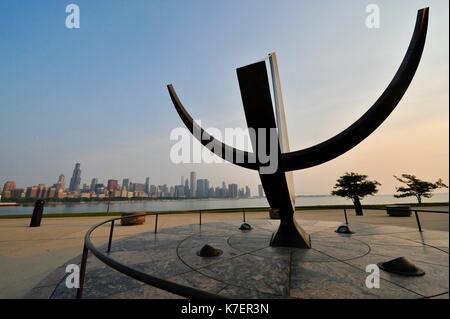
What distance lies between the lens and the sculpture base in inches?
188

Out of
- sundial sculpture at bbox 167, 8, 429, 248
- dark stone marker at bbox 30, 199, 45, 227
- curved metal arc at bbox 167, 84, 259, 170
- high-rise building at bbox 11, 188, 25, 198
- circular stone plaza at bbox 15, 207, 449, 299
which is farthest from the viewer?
high-rise building at bbox 11, 188, 25, 198

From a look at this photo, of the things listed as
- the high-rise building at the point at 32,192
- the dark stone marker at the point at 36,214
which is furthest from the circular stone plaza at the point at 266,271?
the high-rise building at the point at 32,192

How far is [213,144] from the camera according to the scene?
4992 millimetres

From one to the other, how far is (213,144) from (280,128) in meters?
2.06

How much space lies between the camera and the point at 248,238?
223 inches

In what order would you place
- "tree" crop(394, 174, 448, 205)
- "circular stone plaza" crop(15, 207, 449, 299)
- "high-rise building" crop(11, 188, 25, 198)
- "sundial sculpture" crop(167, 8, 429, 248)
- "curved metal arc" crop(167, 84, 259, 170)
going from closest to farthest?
"circular stone plaza" crop(15, 207, 449, 299) → "sundial sculpture" crop(167, 8, 429, 248) → "curved metal arc" crop(167, 84, 259, 170) → "tree" crop(394, 174, 448, 205) → "high-rise building" crop(11, 188, 25, 198)

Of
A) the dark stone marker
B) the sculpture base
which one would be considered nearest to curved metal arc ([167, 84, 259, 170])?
the sculpture base

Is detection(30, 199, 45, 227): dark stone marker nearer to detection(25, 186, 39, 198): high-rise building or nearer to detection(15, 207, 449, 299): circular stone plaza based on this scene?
detection(15, 207, 449, 299): circular stone plaza

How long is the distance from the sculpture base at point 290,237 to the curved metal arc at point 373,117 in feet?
4.87

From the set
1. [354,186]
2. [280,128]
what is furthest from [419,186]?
[280,128]

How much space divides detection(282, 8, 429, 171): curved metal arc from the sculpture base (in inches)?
58.5
